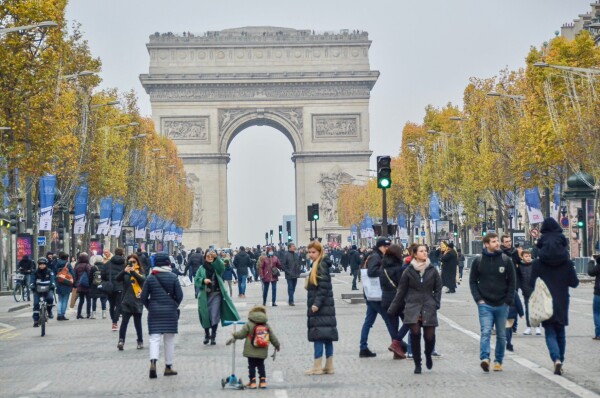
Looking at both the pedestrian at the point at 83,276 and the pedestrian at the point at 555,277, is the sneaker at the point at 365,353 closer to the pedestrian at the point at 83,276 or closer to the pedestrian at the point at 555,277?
the pedestrian at the point at 555,277

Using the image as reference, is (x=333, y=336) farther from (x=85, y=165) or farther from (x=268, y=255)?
(x=85, y=165)

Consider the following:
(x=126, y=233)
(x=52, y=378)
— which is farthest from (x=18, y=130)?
(x=126, y=233)

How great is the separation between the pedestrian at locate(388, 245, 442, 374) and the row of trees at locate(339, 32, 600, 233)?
23.0 m

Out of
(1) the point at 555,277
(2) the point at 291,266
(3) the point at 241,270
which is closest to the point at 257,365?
(1) the point at 555,277

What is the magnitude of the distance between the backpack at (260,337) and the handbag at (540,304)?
3.46 meters

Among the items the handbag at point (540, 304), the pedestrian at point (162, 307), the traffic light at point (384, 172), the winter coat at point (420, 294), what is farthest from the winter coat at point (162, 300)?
the traffic light at point (384, 172)

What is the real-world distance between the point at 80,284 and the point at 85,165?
1016 inches

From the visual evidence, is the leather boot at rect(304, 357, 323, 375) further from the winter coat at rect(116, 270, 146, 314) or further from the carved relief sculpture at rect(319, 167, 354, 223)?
the carved relief sculpture at rect(319, 167, 354, 223)

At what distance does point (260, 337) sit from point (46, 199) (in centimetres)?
3507

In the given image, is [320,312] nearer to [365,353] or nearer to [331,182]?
[365,353]

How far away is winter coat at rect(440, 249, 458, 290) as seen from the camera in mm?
48000

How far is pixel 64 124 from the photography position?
50188 millimetres

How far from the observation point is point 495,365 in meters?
20.5

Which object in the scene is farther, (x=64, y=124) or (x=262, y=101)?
(x=262, y=101)
